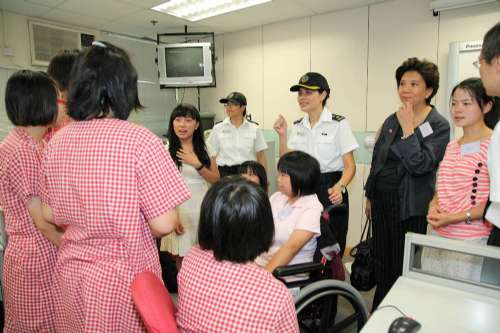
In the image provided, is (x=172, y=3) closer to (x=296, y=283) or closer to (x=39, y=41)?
(x=39, y=41)

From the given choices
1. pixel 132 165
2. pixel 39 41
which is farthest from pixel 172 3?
pixel 132 165

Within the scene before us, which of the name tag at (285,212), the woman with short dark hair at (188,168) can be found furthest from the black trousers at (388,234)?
the woman with short dark hair at (188,168)

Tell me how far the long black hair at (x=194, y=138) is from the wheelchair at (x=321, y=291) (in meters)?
1.07

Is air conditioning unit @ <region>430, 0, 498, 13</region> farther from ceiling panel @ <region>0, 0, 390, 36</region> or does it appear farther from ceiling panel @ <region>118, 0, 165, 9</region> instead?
ceiling panel @ <region>118, 0, 165, 9</region>

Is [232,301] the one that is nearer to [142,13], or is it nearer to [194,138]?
[194,138]

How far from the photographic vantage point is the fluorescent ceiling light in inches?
130

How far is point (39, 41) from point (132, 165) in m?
3.42

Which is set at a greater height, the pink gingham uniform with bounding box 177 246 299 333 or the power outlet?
the power outlet

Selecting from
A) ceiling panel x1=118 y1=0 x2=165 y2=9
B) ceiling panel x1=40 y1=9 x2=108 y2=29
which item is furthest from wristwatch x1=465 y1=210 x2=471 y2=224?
ceiling panel x1=40 y1=9 x2=108 y2=29

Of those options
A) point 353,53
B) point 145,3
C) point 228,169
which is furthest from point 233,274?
point 353,53

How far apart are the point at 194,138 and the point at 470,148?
1677 millimetres

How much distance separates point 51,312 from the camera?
1.38 metres

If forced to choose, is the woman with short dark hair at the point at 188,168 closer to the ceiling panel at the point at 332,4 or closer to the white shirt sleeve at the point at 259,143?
the white shirt sleeve at the point at 259,143

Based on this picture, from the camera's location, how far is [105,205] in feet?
3.24
